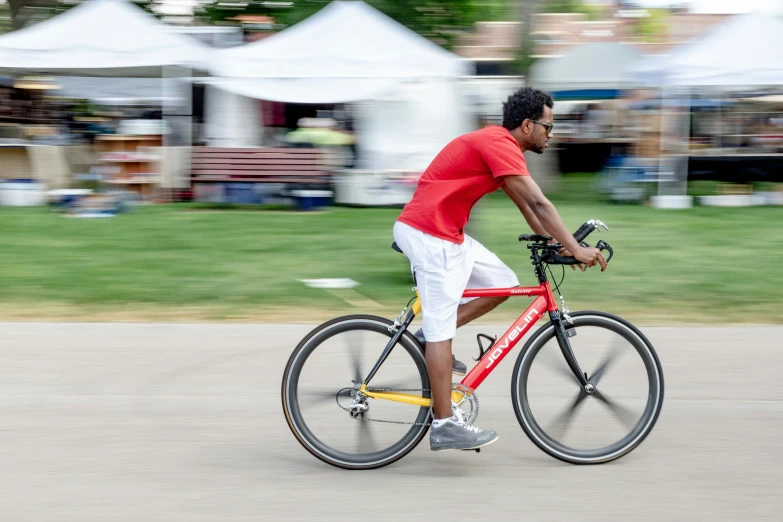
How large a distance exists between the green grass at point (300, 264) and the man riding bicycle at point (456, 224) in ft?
10.7

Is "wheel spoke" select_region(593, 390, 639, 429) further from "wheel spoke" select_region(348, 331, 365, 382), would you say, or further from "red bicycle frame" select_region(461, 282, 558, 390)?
"wheel spoke" select_region(348, 331, 365, 382)

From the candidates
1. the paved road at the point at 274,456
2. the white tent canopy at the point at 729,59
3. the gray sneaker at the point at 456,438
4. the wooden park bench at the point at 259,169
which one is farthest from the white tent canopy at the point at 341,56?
the gray sneaker at the point at 456,438

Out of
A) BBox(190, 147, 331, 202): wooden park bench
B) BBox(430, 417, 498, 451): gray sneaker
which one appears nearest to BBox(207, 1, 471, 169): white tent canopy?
BBox(190, 147, 331, 202): wooden park bench

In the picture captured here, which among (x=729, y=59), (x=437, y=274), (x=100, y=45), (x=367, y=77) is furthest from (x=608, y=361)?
(x=100, y=45)

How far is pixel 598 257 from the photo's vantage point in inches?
162

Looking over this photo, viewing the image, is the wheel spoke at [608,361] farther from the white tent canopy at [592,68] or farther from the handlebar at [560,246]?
the white tent canopy at [592,68]

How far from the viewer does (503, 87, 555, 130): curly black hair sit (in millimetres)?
4129

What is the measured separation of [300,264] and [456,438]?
5.58m

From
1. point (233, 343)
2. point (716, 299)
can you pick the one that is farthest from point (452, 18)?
point (233, 343)

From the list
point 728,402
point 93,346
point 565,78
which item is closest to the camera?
point 728,402

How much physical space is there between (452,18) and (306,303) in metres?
14.8

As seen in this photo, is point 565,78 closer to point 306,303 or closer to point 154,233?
point 154,233

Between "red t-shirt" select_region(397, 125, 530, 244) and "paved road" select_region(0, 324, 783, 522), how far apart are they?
1.13m

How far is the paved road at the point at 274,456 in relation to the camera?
3848 mm
